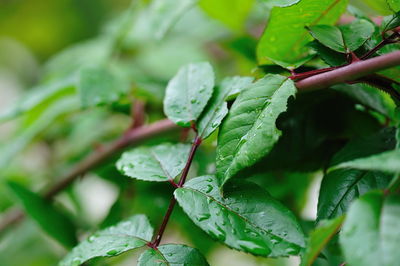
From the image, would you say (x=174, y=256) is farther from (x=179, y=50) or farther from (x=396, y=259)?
(x=179, y=50)

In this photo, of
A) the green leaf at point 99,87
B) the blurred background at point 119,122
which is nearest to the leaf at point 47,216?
the blurred background at point 119,122

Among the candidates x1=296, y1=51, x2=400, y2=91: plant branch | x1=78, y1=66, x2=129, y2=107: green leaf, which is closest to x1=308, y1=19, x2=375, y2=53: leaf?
x1=296, y1=51, x2=400, y2=91: plant branch

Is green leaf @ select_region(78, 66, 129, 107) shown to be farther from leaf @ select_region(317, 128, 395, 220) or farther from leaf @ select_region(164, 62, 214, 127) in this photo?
leaf @ select_region(317, 128, 395, 220)

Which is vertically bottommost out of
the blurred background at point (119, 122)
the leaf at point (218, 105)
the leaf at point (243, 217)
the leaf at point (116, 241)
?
the blurred background at point (119, 122)

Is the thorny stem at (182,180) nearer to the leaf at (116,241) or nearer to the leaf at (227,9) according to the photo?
the leaf at (116,241)

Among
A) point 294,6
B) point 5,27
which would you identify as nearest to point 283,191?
point 294,6

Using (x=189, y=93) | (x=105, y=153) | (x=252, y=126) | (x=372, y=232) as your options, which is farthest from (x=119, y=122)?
(x=372, y=232)

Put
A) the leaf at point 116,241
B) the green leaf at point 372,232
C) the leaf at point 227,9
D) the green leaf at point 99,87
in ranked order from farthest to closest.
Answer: the leaf at point 227,9 < the green leaf at point 99,87 < the leaf at point 116,241 < the green leaf at point 372,232

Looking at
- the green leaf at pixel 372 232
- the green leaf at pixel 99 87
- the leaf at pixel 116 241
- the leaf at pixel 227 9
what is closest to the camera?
the green leaf at pixel 372 232
